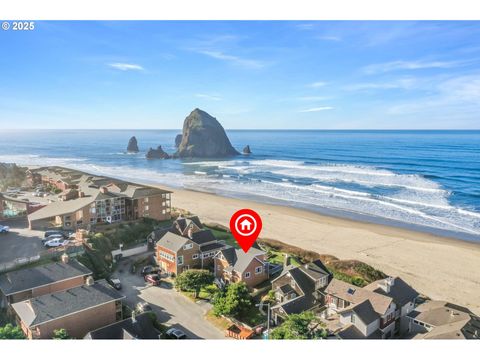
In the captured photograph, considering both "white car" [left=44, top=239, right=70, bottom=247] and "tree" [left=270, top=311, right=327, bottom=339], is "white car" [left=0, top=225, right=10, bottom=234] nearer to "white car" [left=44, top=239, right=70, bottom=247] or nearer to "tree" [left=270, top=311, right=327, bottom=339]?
"white car" [left=44, top=239, right=70, bottom=247]

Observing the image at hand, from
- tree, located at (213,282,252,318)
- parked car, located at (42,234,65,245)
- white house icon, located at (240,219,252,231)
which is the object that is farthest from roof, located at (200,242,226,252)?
white house icon, located at (240,219,252,231)

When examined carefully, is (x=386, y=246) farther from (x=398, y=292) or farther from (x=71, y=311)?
(x=71, y=311)

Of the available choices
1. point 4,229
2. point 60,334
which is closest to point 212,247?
point 60,334

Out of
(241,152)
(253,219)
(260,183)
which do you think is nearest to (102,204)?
(253,219)

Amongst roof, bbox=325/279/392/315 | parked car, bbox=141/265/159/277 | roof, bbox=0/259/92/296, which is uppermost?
roof, bbox=0/259/92/296

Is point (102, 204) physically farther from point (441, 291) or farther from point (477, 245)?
point (477, 245)
